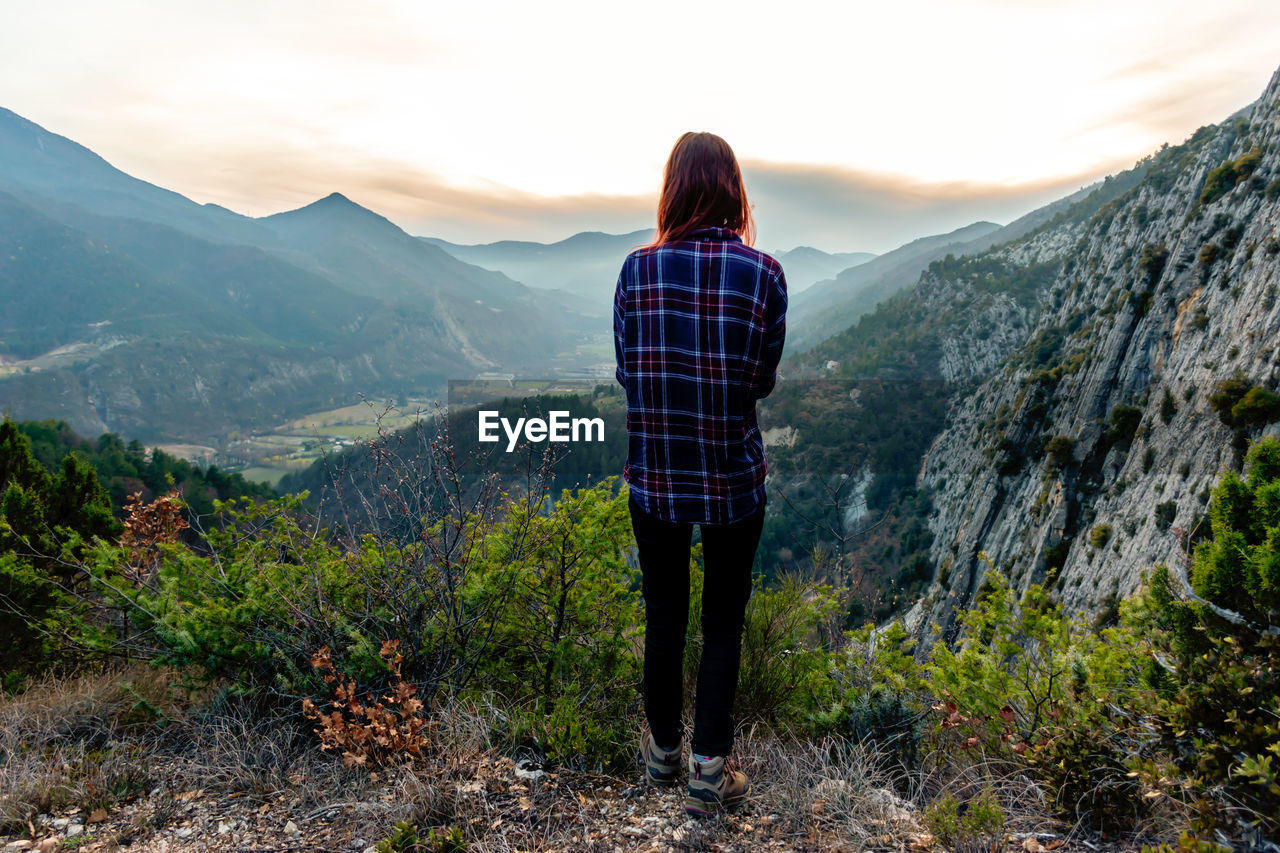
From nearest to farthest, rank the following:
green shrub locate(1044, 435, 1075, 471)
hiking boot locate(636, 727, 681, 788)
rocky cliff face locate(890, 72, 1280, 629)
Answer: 1. hiking boot locate(636, 727, 681, 788)
2. rocky cliff face locate(890, 72, 1280, 629)
3. green shrub locate(1044, 435, 1075, 471)

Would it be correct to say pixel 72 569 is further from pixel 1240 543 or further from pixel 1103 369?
pixel 1103 369

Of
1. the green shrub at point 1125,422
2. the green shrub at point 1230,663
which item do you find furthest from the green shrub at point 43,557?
the green shrub at point 1125,422

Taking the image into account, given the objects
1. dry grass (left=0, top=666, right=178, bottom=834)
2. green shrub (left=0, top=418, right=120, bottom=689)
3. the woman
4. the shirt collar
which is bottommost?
dry grass (left=0, top=666, right=178, bottom=834)

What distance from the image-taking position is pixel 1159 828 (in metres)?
2.00

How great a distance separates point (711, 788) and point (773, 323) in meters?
1.77

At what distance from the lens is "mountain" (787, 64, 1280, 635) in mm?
25484

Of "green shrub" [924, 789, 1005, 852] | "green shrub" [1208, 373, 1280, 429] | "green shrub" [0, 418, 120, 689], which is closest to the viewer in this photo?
"green shrub" [924, 789, 1005, 852]

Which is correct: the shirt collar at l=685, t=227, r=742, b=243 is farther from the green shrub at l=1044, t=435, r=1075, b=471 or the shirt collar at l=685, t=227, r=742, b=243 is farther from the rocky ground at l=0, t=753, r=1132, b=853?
the green shrub at l=1044, t=435, r=1075, b=471

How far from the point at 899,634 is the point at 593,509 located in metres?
1.79

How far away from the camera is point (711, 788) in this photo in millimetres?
2275

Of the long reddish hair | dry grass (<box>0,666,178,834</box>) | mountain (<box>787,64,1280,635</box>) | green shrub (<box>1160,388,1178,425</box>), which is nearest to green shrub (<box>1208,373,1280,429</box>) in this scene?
mountain (<box>787,64,1280,635</box>)

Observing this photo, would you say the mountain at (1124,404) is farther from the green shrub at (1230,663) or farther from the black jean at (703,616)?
the black jean at (703,616)

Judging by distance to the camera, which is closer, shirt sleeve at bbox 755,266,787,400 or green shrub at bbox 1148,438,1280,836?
green shrub at bbox 1148,438,1280,836

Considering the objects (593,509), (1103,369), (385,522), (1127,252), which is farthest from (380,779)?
(1127,252)
